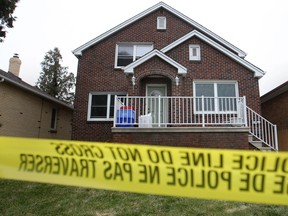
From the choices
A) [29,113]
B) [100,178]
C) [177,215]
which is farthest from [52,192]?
[29,113]

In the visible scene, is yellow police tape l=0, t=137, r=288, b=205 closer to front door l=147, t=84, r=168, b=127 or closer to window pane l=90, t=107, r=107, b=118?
front door l=147, t=84, r=168, b=127

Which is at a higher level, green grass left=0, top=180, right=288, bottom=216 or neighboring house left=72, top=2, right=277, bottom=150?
neighboring house left=72, top=2, right=277, bottom=150

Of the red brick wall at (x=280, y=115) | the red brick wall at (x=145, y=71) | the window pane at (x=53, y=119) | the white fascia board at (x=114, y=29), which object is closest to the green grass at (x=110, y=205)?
the red brick wall at (x=145, y=71)

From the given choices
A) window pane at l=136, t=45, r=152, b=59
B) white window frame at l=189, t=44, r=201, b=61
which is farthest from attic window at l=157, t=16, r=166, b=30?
white window frame at l=189, t=44, r=201, b=61

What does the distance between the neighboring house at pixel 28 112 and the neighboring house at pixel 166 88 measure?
3091 mm

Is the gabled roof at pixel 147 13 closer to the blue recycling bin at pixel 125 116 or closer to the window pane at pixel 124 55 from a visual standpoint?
the window pane at pixel 124 55

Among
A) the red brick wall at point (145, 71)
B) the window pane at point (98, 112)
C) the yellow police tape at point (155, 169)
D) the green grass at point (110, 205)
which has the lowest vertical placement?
the green grass at point (110, 205)

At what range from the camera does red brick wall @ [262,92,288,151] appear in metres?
14.3

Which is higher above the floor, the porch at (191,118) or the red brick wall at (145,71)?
the red brick wall at (145,71)

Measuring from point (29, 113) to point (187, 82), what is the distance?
8.82 meters

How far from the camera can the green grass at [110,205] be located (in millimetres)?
5426

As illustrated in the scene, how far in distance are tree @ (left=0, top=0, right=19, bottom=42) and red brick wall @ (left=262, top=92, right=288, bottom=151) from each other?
12.4 metres

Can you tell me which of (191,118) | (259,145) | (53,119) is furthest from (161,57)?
(53,119)

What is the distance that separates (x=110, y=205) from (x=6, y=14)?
8126mm
